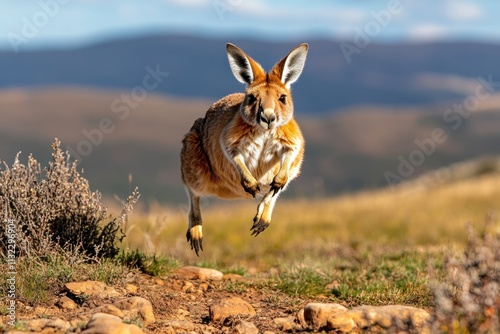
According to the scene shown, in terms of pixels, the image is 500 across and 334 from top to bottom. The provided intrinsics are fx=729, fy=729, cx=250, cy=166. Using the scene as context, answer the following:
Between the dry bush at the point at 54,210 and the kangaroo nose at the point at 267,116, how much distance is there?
5.80 feet

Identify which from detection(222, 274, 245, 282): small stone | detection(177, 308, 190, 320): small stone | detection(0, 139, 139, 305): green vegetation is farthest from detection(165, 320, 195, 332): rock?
detection(222, 274, 245, 282): small stone

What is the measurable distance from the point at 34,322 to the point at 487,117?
13709 cm

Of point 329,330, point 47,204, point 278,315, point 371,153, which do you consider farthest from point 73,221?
point 371,153

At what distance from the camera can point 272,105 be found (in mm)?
6898

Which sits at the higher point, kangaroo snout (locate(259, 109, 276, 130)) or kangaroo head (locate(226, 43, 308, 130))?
kangaroo head (locate(226, 43, 308, 130))

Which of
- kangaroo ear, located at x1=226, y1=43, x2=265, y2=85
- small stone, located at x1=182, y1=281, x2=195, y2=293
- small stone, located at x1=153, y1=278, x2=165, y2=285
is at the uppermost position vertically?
kangaroo ear, located at x1=226, y1=43, x2=265, y2=85

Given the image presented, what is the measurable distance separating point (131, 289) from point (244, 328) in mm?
1620

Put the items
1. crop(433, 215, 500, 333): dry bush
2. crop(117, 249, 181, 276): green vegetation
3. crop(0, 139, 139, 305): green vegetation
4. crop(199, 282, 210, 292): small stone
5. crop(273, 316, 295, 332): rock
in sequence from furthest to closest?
crop(117, 249, 181, 276): green vegetation
crop(199, 282, 210, 292): small stone
crop(0, 139, 139, 305): green vegetation
crop(273, 316, 295, 332): rock
crop(433, 215, 500, 333): dry bush

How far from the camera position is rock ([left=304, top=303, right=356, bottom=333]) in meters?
6.18

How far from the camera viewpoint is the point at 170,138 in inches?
4774

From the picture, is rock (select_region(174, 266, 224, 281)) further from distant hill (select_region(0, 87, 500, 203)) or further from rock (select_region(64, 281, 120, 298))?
distant hill (select_region(0, 87, 500, 203))

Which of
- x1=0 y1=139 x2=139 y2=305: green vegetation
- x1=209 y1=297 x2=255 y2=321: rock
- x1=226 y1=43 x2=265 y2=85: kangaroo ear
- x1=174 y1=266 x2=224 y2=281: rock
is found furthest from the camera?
x1=174 y1=266 x2=224 y2=281: rock

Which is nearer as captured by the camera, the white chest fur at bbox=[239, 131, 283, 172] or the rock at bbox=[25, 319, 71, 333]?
the rock at bbox=[25, 319, 71, 333]

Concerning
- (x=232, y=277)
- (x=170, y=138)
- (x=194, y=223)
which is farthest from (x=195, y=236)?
(x=170, y=138)
